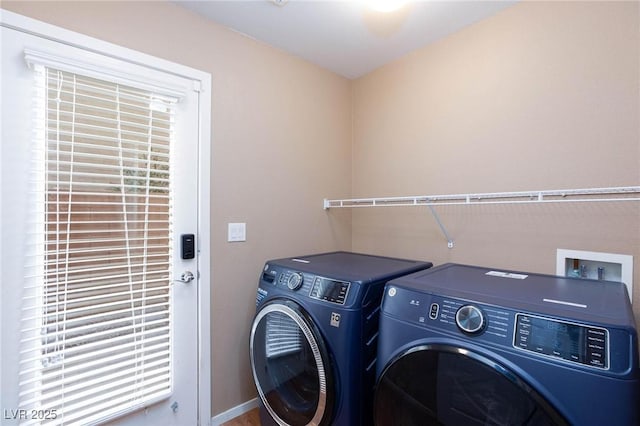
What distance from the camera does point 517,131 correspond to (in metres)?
1.58

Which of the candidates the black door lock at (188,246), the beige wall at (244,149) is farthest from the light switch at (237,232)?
the black door lock at (188,246)

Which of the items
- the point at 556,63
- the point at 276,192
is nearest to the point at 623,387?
the point at 556,63

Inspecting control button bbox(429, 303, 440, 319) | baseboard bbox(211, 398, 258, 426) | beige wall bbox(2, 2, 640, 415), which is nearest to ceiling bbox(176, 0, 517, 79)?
beige wall bbox(2, 2, 640, 415)

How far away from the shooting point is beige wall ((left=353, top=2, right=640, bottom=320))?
51.3 inches

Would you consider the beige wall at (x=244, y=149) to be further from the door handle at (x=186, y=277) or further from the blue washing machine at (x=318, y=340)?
the blue washing machine at (x=318, y=340)

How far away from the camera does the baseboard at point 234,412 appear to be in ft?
5.72

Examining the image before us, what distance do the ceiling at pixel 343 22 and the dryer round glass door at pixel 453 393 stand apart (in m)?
1.70

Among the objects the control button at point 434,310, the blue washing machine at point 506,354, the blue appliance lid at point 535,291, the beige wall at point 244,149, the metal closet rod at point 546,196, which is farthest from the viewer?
the beige wall at point 244,149

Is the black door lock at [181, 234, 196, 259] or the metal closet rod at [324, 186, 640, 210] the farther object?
the black door lock at [181, 234, 196, 259]

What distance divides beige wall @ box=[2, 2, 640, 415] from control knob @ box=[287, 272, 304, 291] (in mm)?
484

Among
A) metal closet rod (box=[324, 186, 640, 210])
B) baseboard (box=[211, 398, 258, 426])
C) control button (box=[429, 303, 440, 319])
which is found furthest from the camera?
baseboard (box=[211, 398, 258, 426])

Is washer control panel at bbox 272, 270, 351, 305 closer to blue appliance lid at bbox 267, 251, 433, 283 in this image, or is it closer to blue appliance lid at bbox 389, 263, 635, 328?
blue appliance lid at bbox 267, 251, 433, 283

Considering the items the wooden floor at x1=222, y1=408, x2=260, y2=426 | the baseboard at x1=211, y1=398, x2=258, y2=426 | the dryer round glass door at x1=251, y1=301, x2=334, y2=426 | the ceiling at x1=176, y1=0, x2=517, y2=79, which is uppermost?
the ceiling at x1=176, y1=0, x2=517, y2=79

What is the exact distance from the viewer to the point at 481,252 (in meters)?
1.72
